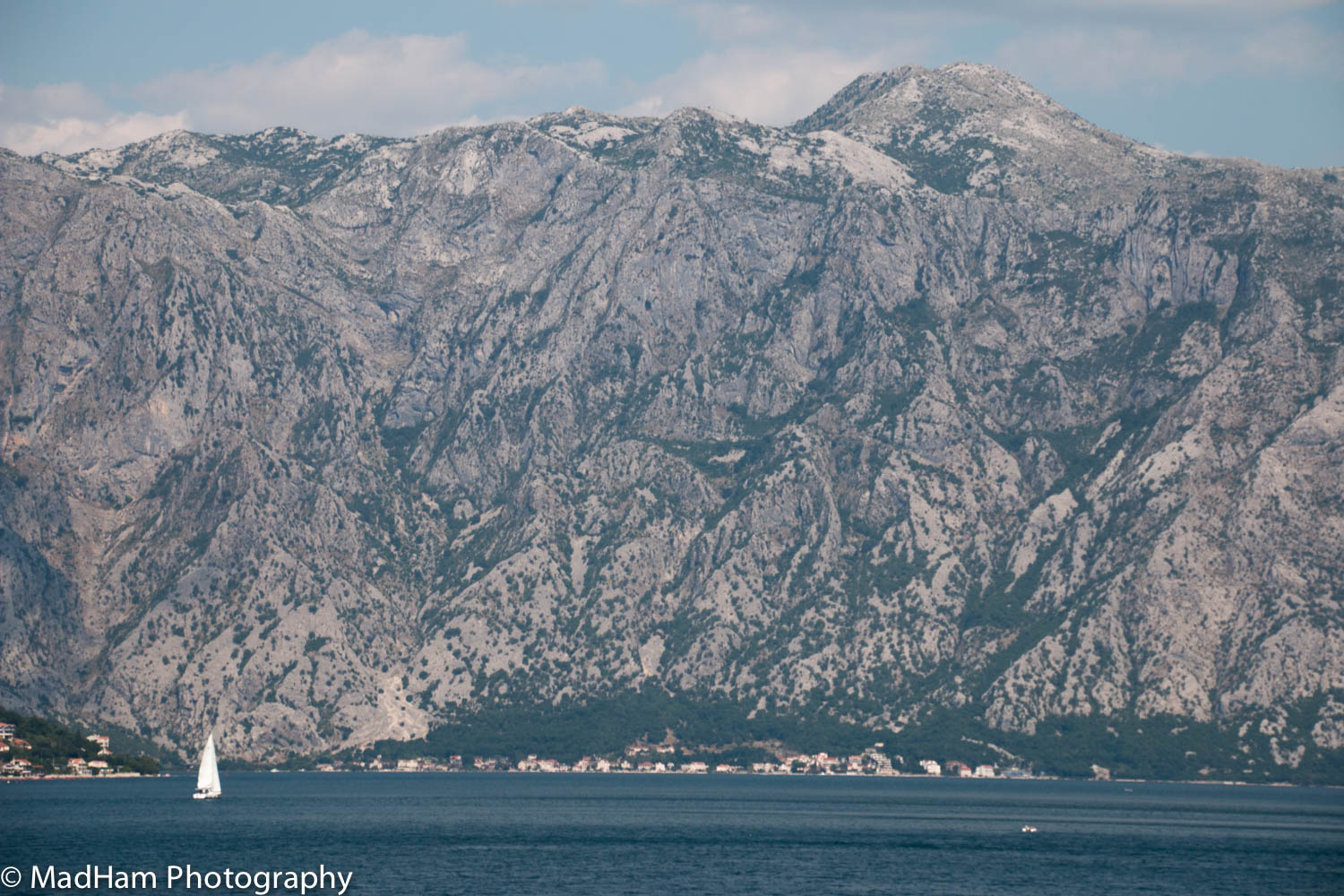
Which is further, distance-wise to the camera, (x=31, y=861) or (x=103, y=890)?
(x=31, y=861)

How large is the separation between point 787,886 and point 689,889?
11.4m

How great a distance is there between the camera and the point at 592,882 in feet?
645

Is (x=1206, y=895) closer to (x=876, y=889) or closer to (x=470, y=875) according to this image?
(x=876, y=889)

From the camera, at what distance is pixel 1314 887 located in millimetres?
199250

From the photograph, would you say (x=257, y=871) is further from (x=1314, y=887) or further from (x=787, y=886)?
(x=1314, y=887)

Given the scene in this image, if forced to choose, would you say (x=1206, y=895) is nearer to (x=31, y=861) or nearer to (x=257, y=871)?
(x=257, y=871)

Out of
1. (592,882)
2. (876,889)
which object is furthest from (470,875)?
(876,889)

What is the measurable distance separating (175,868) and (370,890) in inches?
1132

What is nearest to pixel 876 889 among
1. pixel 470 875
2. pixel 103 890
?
pixel 470 875

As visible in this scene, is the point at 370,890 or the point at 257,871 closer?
the point at 370,890

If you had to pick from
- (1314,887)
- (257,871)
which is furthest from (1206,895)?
(257,871)

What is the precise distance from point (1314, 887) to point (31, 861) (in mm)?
140503

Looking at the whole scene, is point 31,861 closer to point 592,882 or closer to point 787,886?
point 592,882

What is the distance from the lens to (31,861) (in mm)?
196875
